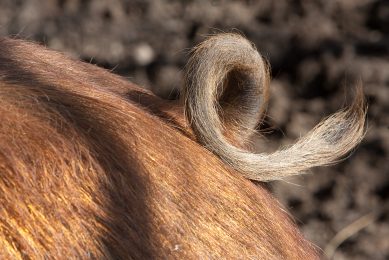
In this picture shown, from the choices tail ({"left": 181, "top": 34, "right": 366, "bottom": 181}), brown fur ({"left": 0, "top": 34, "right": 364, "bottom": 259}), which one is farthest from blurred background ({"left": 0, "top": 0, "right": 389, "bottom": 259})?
brown fur ({"left": 0, "top": 34, "right": 364, "bottom": 259})

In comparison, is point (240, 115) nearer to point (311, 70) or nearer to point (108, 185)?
point (108, 185)

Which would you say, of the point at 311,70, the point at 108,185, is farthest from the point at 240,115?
the point at 311,70

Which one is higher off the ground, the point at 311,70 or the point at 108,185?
the point at 108,185

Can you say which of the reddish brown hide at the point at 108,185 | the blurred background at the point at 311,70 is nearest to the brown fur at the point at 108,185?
the reddish brown hide at the point at 108,185

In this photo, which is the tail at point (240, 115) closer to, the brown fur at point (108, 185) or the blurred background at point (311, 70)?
the brown fur at point (108, 185)

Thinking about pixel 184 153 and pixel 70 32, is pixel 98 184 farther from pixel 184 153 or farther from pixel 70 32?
pixel 70 32

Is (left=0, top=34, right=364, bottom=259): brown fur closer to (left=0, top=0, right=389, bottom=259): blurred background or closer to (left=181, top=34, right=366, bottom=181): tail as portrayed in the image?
(left=181, top=34, right=366, bottom=181): tail

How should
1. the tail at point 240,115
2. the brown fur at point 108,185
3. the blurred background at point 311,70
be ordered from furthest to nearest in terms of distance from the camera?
1. the blurred background at point 311,70
2. the tail at point 240,115
3. the brown fur at point 108,185

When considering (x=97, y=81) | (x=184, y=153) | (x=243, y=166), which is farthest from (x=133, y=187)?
(x=97, y=81)
